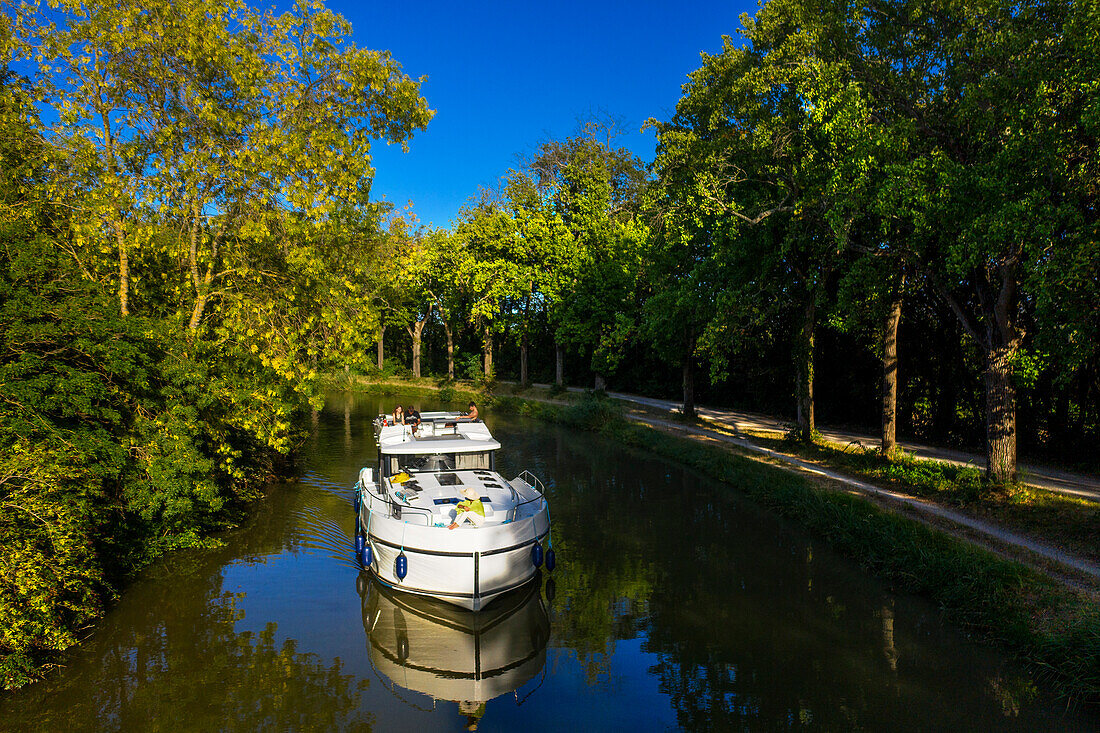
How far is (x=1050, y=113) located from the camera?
10.9 metres

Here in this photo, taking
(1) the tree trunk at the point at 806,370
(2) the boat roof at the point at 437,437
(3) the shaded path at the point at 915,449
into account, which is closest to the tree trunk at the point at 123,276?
(2) the boat roof at the point at 437,437

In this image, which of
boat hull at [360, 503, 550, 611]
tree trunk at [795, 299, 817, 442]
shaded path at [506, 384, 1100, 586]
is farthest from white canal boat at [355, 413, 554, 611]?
tree trunk at [795, 299, 817, 442]

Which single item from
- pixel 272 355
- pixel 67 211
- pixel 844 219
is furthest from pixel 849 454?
pixel 67 211

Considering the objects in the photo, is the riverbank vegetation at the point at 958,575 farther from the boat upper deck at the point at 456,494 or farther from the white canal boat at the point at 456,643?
the boat upper deck at the point at 456,494

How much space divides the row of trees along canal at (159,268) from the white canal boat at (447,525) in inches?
127

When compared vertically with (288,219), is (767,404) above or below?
below

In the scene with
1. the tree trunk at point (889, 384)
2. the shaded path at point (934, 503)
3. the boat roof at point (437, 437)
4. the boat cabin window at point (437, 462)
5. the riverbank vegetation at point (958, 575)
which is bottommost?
the riverbank vegetation at point (958, 575)

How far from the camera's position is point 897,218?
44.9ft

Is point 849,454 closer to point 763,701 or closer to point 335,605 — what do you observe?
point 763,701

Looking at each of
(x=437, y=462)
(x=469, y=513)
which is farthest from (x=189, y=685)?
(x=437, y=462)

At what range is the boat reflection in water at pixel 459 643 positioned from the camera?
880 centimetres

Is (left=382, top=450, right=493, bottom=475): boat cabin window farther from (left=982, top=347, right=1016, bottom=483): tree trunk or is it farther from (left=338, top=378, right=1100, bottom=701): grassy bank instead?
(left=982, top=347, right=1016, bottom=483): tree trunk

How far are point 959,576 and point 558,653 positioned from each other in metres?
7.28

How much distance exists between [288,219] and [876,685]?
1375cm
